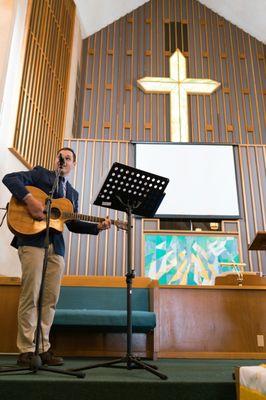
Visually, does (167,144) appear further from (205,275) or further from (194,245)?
(205,275)

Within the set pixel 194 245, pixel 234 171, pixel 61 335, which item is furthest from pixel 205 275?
pixel 61 335

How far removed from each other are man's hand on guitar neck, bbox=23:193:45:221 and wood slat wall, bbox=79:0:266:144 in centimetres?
430

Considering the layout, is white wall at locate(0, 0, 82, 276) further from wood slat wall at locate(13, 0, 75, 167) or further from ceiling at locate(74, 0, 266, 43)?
ceiling at locate(74, 0, 266, 43)

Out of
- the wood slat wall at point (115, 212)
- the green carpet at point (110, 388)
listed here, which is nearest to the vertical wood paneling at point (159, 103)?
the wood slat wall at point (115, 212)

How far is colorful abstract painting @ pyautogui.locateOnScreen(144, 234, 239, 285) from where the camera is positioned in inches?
210

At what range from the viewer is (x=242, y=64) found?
725cm

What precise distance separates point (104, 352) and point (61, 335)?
0.38 meters

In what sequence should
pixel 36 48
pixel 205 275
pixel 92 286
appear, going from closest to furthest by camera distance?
pixel 92 286
pixel 36 48
pixel 205 275

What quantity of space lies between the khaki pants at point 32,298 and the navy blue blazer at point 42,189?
0.06m

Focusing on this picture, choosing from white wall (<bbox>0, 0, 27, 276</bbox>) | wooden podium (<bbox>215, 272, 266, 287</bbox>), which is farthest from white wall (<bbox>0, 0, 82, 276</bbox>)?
wooden podium (<bbox>215, 272, 266, 287</bbox>)

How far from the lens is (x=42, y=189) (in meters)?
2.64

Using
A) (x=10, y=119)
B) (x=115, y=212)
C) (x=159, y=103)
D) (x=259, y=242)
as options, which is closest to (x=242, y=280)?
(x=259, y=242)

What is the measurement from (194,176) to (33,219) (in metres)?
3.91

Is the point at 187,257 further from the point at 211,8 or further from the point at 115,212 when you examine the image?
the point at 211,8
